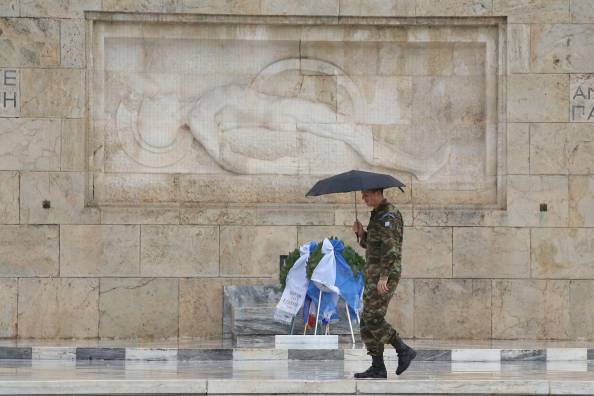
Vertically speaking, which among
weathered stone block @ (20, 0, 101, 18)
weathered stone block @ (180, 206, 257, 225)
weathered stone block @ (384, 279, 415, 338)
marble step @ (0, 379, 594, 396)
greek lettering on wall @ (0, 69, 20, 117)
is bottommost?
marble step @ (0, 379, 594, 396)

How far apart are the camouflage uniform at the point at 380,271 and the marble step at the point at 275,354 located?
103 inches

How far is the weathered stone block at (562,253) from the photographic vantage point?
61.8ft

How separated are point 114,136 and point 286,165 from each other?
7.29ft

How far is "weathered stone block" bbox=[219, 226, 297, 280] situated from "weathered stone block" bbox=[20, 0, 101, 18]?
3.26 meters

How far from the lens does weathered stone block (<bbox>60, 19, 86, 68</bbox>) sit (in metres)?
18.6

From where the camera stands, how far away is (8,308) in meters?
18.4

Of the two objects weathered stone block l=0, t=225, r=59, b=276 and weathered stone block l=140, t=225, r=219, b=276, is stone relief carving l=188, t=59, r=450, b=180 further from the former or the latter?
weathered stone block l=0, t=225, r=59, b=276

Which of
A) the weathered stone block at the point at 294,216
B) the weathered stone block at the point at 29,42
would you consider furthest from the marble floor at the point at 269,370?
the weathered stone block at the point at 29,42

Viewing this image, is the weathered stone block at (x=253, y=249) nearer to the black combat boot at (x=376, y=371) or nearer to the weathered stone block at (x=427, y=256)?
→ the weathered stone block at (x=427, y=256)

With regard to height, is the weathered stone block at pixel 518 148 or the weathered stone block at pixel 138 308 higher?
the weathered stone block at pixel 518 148

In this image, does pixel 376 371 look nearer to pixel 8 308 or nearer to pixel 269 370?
pixel 269 370

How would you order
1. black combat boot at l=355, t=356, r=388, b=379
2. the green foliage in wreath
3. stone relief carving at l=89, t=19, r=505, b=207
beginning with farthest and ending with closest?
stone relief carving at l=89, t=19, r=505, b=207
the green foliage in wreath
black combat boot at l=355, t=356, r=388, b=379

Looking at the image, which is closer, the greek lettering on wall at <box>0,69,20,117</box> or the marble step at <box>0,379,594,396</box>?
the marble step at <box>0,379,594,396</box>

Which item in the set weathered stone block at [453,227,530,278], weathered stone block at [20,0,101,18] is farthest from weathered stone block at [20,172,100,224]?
weathered stone block at [453,227,530,278]
